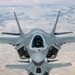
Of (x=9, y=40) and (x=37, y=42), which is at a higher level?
(x=37, y=42)

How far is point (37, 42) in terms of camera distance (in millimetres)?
34438

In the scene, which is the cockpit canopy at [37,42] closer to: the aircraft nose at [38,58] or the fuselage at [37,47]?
the fuselage at [37,47]

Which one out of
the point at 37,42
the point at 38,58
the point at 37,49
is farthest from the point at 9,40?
the point at 38,58

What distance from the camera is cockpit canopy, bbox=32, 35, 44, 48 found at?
34.0 meters

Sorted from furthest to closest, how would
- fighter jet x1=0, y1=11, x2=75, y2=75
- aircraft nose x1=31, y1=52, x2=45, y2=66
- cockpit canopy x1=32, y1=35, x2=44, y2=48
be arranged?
cockpit canopy x1=32, y1=35, x2=44, y2=48, fighter jet x1=0, y1=11, x2=75, y2=75, aircraft nose x1=31, y1=52, x2=45, y2=66

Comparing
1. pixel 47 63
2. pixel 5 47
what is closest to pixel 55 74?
pixel 5 47

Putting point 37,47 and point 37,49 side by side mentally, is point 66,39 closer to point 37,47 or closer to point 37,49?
point 37,47

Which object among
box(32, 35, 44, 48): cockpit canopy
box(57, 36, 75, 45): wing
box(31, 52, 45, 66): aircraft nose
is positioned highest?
box(32, 35, 44, 48): cockpit canopy

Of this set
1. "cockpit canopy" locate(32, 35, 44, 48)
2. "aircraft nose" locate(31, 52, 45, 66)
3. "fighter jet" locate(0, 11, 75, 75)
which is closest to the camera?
"aircraft nose" locate(31, 52, 45, 66)

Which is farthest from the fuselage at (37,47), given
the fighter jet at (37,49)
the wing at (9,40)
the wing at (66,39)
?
the wing at (9,40)

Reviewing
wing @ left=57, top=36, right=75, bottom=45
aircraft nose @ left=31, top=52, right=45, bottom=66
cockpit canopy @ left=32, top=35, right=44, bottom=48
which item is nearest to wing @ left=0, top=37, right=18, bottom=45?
cockpit canopy @ left=32, top=35, right=44, bottom=48

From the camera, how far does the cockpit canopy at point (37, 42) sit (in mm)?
33969

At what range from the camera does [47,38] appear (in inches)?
1452

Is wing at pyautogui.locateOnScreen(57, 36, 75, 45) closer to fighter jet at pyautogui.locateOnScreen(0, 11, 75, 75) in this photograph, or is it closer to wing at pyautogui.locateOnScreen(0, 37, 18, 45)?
fighter jet at pyautogui.locateOnScreen(0, 11, 75, 75)
